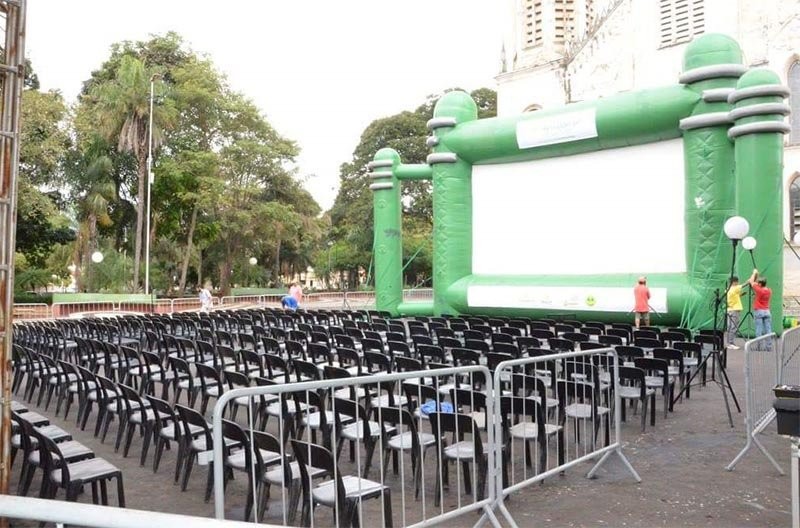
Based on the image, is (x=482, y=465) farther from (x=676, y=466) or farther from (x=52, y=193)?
(x=52, y=193)

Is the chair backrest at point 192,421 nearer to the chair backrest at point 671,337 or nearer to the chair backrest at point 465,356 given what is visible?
the chair backrest at point 465,356

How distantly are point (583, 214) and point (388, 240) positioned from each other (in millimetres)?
5791

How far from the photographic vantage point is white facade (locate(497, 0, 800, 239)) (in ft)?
92.7

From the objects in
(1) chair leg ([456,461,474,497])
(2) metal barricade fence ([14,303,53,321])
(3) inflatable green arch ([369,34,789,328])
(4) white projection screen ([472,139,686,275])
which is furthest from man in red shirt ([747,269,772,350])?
(2) metal barricade fence ([14,303,53,321])

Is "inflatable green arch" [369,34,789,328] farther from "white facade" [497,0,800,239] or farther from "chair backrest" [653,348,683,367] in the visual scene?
"white facade" [497,0,800,239]

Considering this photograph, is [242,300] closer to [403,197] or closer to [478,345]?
[403,197]

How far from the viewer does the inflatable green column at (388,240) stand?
19.3 metres

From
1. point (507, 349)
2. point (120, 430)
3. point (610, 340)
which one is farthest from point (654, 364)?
point (120, 430)

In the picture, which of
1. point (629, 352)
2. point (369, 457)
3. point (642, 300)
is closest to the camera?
point (369, 457)

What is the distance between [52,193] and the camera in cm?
2714

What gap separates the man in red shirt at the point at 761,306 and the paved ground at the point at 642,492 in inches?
265

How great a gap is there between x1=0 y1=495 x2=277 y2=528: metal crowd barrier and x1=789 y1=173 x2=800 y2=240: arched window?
30.8 meters

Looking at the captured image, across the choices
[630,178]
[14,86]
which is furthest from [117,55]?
[14,86]

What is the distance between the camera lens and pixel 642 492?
187 inches
